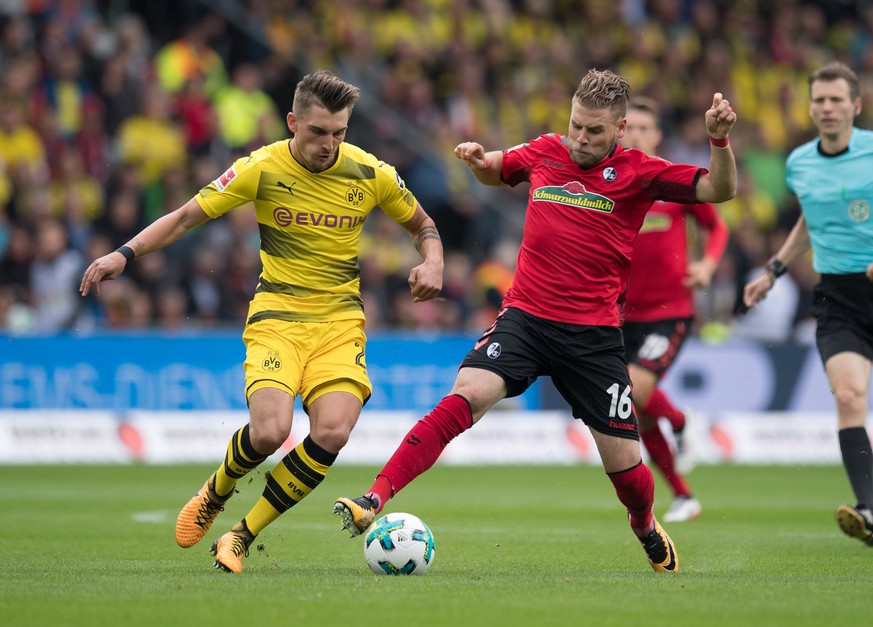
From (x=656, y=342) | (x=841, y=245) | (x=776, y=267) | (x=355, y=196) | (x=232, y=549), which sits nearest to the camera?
(x=232, y=549)

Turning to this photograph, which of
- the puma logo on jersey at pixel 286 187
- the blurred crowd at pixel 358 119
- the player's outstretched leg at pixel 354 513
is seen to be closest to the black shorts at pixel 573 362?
the player's outstretched leg at pixel 354 513

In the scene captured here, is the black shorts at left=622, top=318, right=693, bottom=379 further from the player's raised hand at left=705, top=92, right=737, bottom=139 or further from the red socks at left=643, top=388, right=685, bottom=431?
the player's raised hand at left=705, top=92, right=737, bottom=139

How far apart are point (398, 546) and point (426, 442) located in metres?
0.52

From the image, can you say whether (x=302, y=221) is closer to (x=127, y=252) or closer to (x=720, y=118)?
(x=127, y=252)

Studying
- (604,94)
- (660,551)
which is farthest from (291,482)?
(604,94)

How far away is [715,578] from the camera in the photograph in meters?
6.94

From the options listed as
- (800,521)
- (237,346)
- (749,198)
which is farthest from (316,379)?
(749,198)

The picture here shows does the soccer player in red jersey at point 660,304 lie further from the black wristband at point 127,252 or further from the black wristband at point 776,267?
the black wristband at point 127,252

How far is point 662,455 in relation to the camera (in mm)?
10391

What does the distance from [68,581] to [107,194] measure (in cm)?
1067

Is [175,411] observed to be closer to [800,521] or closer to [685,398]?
[685,398]

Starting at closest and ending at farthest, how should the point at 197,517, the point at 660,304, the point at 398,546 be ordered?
the point at 398,546
the point at 197,517
the point at 660,304

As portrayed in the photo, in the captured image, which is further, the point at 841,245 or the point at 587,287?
the point at 841,245

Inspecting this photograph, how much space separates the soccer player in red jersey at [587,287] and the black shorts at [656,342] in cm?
298
